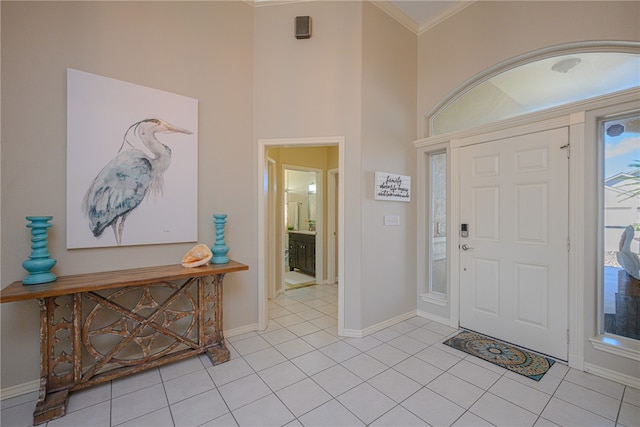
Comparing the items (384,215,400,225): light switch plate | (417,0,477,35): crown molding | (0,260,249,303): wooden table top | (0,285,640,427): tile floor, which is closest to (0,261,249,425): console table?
(0,260,249,303): wooden table top

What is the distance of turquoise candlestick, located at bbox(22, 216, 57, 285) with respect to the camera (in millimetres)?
1754

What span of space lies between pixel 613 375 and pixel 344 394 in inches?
83.5

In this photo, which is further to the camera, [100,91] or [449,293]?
[449,293]

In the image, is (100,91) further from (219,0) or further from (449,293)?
(449,293)

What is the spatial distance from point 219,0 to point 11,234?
2.76 metres

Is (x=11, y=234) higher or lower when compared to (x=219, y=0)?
lower

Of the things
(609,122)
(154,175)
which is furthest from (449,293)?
(154,175)

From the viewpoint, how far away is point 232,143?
279 cm

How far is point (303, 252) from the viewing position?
5.50 m

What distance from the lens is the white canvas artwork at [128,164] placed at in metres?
2.04

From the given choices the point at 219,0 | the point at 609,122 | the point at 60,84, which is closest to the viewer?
the point at 60,84

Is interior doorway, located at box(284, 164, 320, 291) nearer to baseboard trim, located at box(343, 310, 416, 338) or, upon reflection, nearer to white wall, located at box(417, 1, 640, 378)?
baseboard trim, located at box(343, 310, 416, 338)

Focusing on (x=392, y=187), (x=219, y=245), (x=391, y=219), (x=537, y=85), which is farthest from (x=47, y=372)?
(x=537, y=85)

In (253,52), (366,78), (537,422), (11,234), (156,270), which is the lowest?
(537,422)
